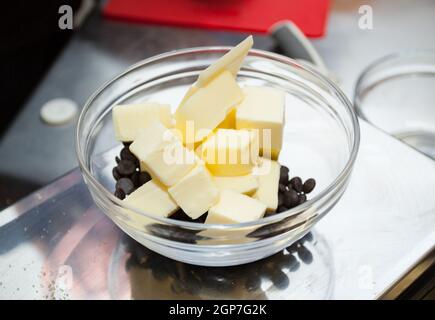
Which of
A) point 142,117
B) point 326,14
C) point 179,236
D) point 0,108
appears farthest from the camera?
point 0,108

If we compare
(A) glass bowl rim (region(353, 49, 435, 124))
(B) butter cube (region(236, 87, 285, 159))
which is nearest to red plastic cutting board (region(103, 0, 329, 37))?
(A) glass bowl rim (region(353, 49, 435, 124))

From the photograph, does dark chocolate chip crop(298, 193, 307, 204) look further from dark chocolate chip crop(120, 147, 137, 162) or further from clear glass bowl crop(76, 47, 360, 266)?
dark chocolate chip crop(120, 147, 137, 162)

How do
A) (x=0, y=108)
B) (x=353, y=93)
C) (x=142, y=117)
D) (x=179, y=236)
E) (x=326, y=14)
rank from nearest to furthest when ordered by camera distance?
(x=179, y=236) → (x=142, y=117) → (x=353, y=93) → (x=326, y=14) → (x=0, y=108)

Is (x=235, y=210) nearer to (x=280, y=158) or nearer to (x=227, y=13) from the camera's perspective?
(x=280, y=158)

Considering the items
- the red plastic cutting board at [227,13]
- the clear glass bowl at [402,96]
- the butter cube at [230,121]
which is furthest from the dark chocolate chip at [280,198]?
the red plastic cutting board at [227,13]

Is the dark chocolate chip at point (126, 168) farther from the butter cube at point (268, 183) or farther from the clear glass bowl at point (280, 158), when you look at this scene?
the butter cube at point (268, 183)
